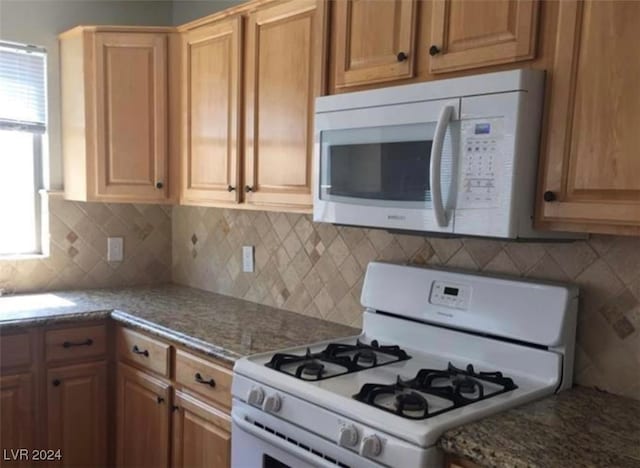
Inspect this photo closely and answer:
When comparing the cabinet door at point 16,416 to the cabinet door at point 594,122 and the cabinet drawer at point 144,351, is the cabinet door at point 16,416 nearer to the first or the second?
the cabinet drawer at point 144,351

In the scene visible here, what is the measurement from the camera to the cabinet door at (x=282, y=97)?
199 cm

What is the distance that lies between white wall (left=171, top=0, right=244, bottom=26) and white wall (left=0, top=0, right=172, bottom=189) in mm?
146

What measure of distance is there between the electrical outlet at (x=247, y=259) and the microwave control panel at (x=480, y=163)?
144cm

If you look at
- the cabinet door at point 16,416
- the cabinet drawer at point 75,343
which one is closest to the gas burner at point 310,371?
the cabinet drawer at point 75,343

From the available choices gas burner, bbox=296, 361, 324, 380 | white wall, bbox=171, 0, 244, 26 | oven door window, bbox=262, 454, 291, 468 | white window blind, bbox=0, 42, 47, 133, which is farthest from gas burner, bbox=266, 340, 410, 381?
white window blind, bbox=0, 42, 47, 133

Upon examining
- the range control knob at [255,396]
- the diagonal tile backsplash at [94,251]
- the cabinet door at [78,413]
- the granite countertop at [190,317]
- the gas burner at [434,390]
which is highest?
the diagonal tile backsplash at [94,251]

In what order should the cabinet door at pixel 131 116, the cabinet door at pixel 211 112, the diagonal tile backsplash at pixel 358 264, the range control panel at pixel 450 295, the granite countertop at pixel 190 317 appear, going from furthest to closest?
the cabinet door at pixel 131 116
the cabinet door at pixel 211 112
the granite countertop at pixel 190 317
the range control panel at pixel 450 295
the diagonal tile backsplash at pixel 358 264

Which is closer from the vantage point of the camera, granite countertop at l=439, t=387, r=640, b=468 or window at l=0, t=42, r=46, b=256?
granite countertop at l=439, t=387, r=640, b=468

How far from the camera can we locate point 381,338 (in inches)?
79.4

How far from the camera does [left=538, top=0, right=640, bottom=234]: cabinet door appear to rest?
1.27 metres

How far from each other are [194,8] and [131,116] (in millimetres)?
761

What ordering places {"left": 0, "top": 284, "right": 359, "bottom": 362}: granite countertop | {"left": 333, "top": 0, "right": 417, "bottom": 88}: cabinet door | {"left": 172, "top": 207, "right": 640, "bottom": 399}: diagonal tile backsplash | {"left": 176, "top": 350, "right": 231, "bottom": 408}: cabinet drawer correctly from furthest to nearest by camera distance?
{"left": 0, "top": 284, "right": 359, "bottom": 362}: granite countertop, {"left": 176, "top": 350, "right": 231, "bottom": 408}: cabinet drawer, {"left": 333, "top": 0, "right": 417, "bottom": 88}: cabinet door, {"left": 172, "top": 207, "right": 640, "bottom": 399}: diagonal tile backsplash

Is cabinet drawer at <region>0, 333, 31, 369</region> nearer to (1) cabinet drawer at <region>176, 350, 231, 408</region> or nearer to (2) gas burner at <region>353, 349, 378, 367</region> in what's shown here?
(1) cabinet drawer at <region>176, 350, 231, 408</region>

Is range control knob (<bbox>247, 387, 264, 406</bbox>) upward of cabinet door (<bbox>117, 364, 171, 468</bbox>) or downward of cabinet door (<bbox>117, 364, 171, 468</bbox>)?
upward
